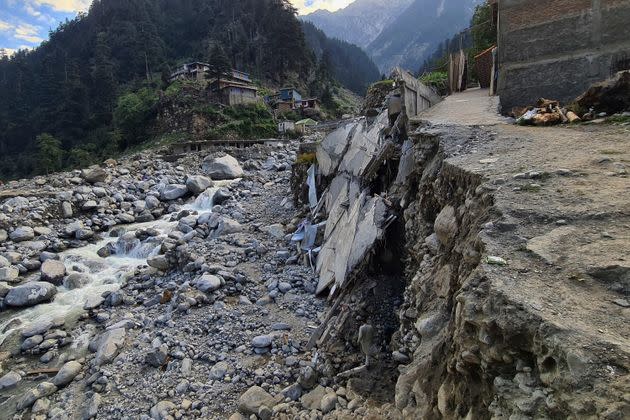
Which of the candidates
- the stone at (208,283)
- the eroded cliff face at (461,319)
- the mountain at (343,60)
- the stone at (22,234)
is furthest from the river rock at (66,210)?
the mountain at (343,60)

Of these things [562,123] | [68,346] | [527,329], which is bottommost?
[68,346]

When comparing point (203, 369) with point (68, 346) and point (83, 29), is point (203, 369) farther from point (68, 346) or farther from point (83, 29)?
point (83, 29)

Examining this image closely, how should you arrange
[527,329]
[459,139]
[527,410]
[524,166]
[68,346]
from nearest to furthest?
[527,410] → [527,329] → [524,166] → [459,139] → [68,346]

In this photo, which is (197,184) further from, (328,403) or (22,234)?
(328,403)

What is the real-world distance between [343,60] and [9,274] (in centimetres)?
10575

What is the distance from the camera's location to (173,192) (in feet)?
58.3

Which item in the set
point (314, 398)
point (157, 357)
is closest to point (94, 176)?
point (157, 357)

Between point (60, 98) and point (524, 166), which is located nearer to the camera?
point (524, 166)

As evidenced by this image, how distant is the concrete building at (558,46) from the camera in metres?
8.05

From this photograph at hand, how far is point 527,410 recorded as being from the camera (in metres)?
1.96

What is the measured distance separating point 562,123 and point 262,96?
4810 cm

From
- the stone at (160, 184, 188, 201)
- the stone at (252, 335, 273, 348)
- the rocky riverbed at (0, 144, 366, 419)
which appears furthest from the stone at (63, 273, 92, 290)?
Result: the stone at (160, 184, 188, 201)

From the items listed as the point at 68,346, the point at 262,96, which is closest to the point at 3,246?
the point at 68,346

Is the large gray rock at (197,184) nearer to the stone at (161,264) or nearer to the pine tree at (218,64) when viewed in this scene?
the stone at (161,264)
